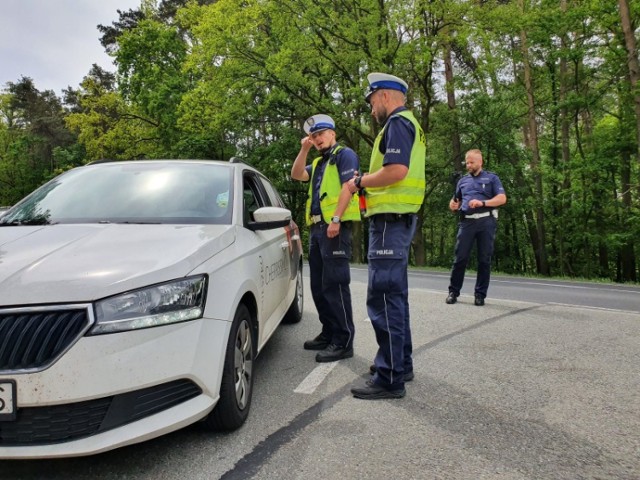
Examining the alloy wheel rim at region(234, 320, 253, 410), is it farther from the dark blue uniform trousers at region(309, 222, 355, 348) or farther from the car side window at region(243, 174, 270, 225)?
the dark blue uniform trousers at region(309, 222, 355, 348)

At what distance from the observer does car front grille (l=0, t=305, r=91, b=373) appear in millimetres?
1983

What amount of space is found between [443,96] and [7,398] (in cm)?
2304

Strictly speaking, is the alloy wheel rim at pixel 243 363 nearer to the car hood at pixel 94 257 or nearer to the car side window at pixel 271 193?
the car hood at pixel 94 257

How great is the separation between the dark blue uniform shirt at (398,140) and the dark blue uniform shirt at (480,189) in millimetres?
3568

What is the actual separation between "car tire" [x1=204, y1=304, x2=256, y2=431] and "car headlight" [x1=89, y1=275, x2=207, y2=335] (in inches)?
14.4

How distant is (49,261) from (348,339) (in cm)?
255

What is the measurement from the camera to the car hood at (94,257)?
6.89 feet

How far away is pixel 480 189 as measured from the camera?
6.46 meters

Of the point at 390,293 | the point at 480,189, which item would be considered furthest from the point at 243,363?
the point at 480,189

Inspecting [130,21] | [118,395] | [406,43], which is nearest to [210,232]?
[118,395]

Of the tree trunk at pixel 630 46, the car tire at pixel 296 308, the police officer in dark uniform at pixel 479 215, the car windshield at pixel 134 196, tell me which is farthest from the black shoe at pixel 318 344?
the tree trunk at pixel 630 46

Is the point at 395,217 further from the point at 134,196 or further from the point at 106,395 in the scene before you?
the point at 106,395

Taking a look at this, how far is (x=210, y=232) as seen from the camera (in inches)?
112

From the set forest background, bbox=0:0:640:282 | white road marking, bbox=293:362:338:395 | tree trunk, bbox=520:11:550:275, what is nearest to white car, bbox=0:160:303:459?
white road marking, bbox=293:362:338:395
